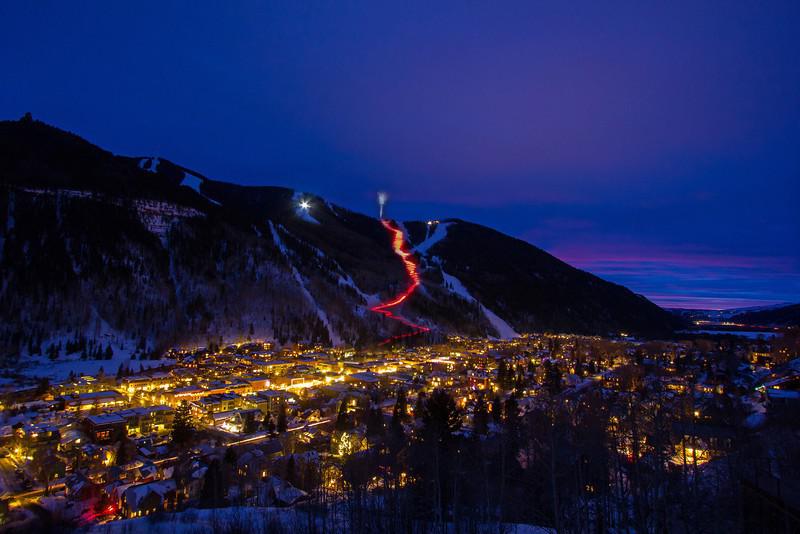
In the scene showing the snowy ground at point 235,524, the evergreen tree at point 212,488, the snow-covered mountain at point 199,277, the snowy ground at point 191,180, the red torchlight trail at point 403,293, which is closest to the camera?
the snowy ground at point 235,524

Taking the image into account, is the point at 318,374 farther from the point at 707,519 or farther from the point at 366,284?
the point at 366,284

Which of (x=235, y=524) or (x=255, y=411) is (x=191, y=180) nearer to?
(x=255, y=411)

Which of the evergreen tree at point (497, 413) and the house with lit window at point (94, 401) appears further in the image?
the house with lit window at point (94, 401)

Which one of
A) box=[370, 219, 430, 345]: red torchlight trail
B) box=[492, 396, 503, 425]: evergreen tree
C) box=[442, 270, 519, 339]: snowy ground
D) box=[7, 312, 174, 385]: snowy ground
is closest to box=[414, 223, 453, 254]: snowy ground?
box=[370, 219, 430, 345]: red torchlight trail

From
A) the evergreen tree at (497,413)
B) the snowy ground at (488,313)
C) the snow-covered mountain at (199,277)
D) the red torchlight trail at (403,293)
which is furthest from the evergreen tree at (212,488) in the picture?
the snowy ground at (488,313)

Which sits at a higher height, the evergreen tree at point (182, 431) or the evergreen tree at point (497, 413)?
the evergreen tree at point (497, 413)

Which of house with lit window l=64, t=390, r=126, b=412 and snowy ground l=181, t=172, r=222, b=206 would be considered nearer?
house with lit window l=64, t=390, r=126, b=412

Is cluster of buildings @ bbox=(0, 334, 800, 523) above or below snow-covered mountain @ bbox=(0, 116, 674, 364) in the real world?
below

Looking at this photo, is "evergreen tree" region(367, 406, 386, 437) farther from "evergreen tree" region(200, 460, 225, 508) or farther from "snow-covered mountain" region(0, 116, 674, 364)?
"snow-covered mountain" region(0, 116, 674, 364)

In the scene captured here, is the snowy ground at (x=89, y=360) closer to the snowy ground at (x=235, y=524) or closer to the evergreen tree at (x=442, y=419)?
the snowy ground at (x=235, y=524)
